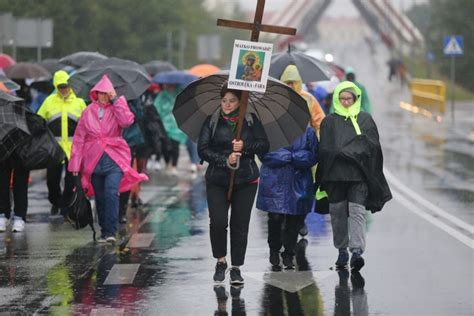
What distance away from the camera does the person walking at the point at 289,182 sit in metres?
11.2

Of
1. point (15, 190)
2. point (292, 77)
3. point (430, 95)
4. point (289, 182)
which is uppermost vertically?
point (292, 77)

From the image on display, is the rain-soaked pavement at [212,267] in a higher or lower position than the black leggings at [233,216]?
lower

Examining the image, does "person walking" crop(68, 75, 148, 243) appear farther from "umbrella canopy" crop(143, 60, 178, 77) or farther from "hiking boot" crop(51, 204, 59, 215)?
"umbrella canopy" crop(143, 60, 178, 77)

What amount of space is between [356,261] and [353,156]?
82 centimetres

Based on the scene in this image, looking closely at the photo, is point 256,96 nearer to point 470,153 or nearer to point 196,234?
point 196,234

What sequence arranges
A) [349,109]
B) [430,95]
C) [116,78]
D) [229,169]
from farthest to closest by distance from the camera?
[430,95] < [116,78] < [349,109] < [229,169]

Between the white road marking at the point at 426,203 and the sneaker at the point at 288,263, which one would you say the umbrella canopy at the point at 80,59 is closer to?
the white road marking at the point at 426,203

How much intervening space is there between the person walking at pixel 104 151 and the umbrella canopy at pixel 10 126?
0.81m

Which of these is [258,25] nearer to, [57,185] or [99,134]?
[99,134]

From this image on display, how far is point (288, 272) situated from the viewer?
11.0 m

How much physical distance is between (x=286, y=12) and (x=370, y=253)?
14159 centimetres

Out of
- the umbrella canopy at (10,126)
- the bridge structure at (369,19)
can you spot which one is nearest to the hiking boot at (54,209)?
the umbrella canopy at (10,126)

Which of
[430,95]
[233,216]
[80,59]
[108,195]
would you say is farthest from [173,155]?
[430,95]

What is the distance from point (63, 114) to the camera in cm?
1480
